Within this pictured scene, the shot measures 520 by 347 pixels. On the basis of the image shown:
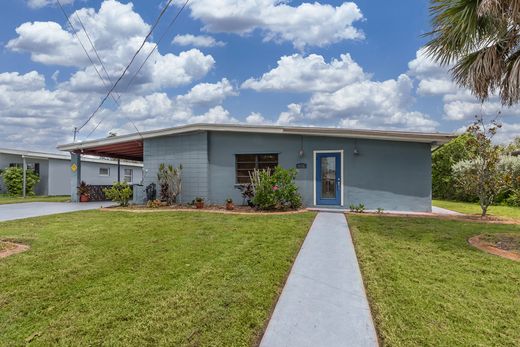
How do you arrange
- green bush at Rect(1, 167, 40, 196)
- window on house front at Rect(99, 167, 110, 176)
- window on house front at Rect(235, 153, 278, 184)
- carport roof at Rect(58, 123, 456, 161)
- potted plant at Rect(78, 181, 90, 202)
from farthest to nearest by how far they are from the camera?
window on house front at Rect(99, 167, 110, 176) → green bush at Rect(1, 167, 40, 196) → potted plant at Rect(78, 181, 90, 202) → window on house front at Rect(235, 153, 278, 184) → carport roof at Rect(58, 123, 456, 161)

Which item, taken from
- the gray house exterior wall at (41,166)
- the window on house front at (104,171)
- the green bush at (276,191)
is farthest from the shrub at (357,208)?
the gray house exterior wall at (41,166)

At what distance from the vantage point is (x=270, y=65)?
53.1 ft

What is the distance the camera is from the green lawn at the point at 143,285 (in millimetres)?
2773

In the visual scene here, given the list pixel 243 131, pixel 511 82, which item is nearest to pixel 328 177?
pixel 243 131

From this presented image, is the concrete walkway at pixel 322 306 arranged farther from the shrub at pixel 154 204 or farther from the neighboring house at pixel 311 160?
the shrub at pixel 154 204

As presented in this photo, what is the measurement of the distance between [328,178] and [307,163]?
908mm

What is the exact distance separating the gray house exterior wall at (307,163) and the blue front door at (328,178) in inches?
8.2

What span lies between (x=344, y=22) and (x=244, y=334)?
10.3 meters

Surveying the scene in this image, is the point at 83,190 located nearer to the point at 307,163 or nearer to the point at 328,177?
the point at 307,163

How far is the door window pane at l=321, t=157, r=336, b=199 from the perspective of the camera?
1141cm

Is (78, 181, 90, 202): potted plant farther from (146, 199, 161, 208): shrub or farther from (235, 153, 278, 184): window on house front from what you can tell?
(235, 153, 278, 184): window on house front

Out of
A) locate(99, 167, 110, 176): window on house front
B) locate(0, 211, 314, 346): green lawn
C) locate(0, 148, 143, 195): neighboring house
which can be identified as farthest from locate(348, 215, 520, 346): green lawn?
locate(99, 167, 110, 176): window on house front

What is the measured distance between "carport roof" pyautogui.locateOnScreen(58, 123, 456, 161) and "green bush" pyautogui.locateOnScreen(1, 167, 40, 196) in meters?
6.40

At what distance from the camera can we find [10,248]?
5.45 m
